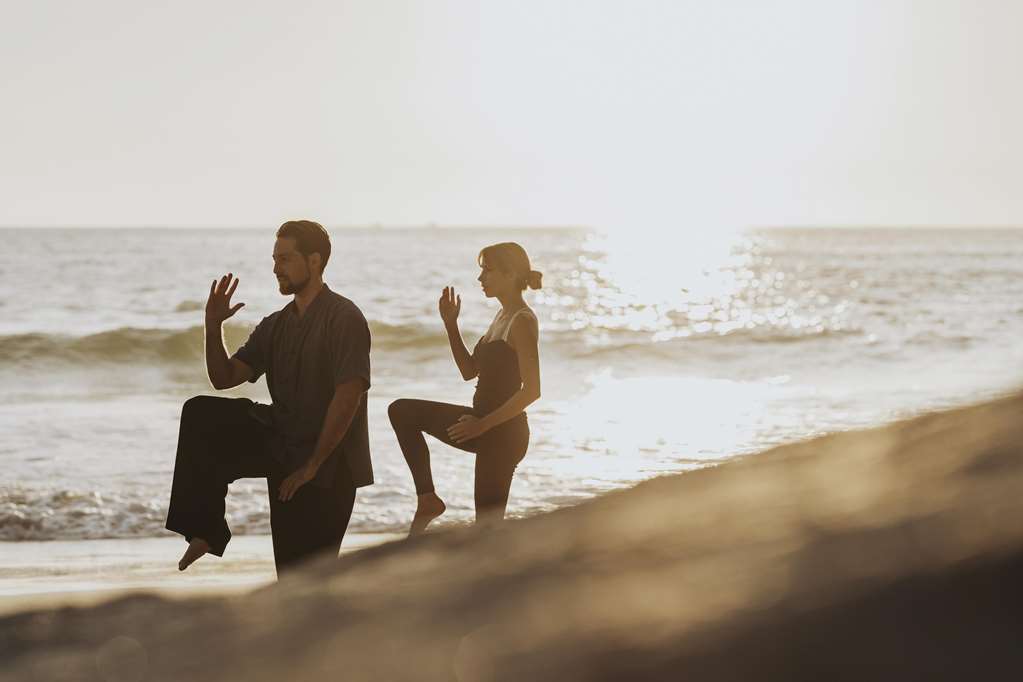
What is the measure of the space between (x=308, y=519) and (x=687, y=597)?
4.34 meters

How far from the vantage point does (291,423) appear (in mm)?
5062

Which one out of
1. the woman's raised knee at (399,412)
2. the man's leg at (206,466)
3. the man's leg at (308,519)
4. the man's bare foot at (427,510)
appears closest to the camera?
the man's leg at (206,466)

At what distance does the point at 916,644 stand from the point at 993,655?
0.14ft

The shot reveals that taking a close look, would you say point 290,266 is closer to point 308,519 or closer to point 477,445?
point 308,519

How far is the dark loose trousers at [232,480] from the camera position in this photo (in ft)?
16.1

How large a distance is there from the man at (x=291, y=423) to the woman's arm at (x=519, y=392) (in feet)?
2.28

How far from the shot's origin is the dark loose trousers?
4.90 m

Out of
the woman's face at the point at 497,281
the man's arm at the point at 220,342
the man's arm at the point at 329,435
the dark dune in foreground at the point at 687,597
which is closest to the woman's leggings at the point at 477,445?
the woman's face at the point at 497,281

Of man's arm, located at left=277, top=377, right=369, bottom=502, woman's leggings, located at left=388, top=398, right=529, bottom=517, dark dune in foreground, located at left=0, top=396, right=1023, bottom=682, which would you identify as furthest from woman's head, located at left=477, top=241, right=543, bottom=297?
dark dune in foreground, located at left=0, top=396, right=1023, bottom=682

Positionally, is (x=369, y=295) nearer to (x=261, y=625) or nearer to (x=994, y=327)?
(x=994, y=327)

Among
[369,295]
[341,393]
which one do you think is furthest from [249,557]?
[369,295]

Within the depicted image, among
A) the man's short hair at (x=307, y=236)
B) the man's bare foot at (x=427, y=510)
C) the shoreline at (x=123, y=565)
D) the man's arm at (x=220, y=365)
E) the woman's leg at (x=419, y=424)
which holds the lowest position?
the shoreline at (x=123, y=565)

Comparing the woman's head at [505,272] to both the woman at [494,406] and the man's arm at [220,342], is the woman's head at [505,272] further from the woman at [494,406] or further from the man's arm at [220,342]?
the man's arm at [220,342]

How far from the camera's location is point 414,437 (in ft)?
19.4
